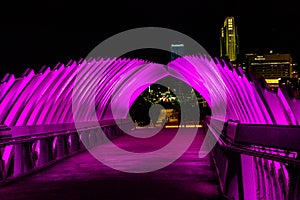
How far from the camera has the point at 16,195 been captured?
8797 millimetres

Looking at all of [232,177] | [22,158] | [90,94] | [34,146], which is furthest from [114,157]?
[90,94]

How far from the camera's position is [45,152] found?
13.9m

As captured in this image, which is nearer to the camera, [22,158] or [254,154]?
[254,154]

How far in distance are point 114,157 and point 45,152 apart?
2.91 metres

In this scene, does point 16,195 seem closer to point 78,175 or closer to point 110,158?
point 78,175

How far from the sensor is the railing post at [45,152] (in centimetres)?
1357

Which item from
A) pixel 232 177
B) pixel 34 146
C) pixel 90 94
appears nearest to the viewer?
pixel 232 177

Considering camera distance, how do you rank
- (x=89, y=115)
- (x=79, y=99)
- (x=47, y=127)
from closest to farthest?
(x=47, y=127) → (x=79, y=99) → (x=89, y=115)

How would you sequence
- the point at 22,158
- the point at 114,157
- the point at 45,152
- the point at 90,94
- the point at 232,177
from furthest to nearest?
1. the point at 90,94
2. the point at 114,157
3. the point at 45,152
4. the point at 22,158
5. the point at 232,177

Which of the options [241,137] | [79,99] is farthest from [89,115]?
[241,137]

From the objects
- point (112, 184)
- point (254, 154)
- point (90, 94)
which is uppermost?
point (90, 94)

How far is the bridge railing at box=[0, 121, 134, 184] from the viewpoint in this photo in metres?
11.0

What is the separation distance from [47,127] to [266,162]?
25.9 feet

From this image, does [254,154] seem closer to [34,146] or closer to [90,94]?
[34,146]
